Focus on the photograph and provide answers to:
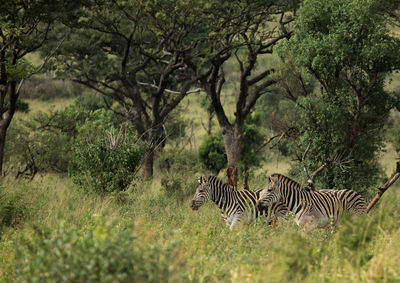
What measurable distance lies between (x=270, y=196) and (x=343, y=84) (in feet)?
20.2

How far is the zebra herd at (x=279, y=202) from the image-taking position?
9.45m

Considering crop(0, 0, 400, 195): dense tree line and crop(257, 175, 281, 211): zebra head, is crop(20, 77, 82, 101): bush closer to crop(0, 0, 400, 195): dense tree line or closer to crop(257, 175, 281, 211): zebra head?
crop(0, 0, 400, 195): dense tree line

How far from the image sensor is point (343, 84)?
1438cm

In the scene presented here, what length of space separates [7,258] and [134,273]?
2607 millimetres

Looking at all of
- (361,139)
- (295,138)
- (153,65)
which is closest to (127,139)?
(295,138)

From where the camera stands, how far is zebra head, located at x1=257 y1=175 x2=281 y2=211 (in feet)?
30.7

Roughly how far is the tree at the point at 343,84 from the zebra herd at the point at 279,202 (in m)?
2.95

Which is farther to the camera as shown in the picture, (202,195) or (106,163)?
(106,163)

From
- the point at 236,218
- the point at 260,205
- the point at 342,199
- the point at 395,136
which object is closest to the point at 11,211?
the point at 236,218

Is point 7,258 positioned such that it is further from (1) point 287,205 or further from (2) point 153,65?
(2) point 153,65

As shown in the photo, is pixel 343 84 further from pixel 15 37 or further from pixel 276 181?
pixel 15 37

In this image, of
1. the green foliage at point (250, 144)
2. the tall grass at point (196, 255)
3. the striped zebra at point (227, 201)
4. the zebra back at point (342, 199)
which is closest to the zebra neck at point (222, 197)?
the striped zebra at point (227, 201)

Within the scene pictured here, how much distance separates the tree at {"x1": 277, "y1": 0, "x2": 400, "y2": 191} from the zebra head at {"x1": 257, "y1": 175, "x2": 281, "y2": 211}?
3.87m

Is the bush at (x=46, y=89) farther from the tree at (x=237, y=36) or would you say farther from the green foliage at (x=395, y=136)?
the green foliage at (x=395, y=136)
